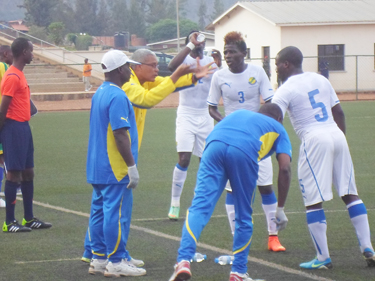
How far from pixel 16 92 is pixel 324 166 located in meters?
3.88

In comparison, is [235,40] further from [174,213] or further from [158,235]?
[174,213]

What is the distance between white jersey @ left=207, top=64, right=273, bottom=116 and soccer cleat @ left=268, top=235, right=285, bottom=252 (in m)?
1.43

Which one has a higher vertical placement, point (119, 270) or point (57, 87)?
point (57, 87)

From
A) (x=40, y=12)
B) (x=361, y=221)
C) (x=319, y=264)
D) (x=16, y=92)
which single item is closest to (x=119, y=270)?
(x=319, y=264)

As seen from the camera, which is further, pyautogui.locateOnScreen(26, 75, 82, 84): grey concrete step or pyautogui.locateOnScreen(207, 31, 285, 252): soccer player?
pyautogui.locateOnScreen(26, 75, 82, 84): grey concrete step

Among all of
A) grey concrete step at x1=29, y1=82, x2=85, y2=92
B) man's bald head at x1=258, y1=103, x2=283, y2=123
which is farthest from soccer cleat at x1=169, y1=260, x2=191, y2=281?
grey concrete step at x1=29, y1=82, x2=85, y2=92

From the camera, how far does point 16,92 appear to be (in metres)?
7.73

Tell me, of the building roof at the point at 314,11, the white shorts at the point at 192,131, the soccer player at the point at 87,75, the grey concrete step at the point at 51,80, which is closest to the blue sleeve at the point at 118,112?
the white shorts at the point at 192,131

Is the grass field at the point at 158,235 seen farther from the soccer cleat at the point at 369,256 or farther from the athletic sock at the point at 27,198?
the athletic sock at the point at 27,198

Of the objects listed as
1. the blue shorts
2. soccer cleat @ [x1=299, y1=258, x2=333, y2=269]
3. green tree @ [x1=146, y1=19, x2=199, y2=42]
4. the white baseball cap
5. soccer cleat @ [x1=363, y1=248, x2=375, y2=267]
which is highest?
green tree @ [x1=146, y1=19, x2=199, y2=42]

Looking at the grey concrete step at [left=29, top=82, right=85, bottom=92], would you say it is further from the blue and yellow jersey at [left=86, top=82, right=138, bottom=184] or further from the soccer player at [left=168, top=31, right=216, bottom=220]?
the blue and yellow jersey at [left=86, top=82, right=138, bottom=184]

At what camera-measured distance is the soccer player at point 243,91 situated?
6.80 metres

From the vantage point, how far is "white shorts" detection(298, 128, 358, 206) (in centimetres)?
587

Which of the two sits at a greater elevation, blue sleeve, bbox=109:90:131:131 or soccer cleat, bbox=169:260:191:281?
blue sleeve, bbox=109:90:131:131
